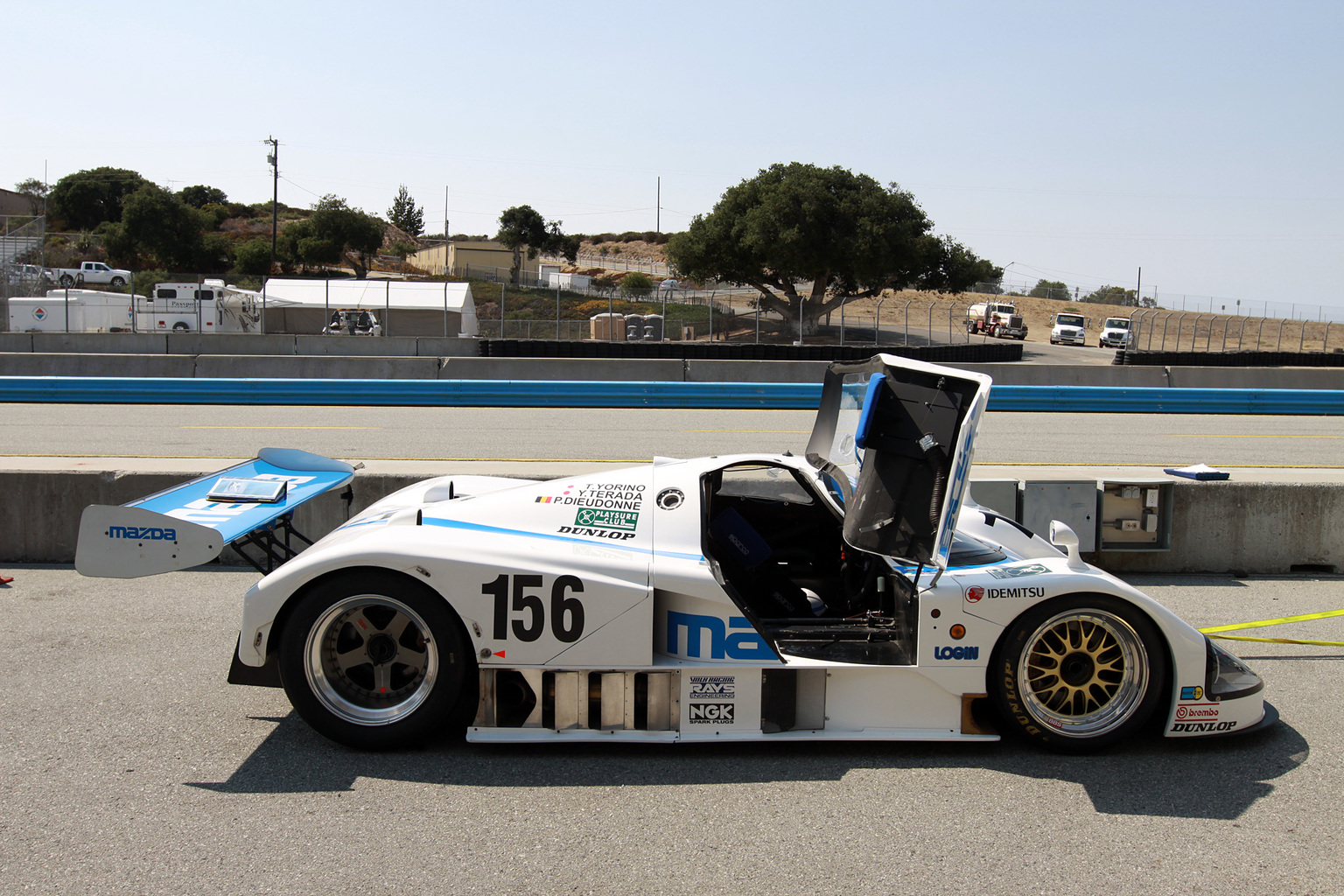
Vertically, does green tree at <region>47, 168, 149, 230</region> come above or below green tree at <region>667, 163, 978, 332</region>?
above

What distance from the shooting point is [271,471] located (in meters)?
5.25

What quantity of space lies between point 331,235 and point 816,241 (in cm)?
4373

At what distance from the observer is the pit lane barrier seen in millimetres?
5539

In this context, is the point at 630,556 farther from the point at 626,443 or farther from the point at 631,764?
the point at 626,443

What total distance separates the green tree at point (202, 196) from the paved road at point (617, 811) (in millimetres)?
118494

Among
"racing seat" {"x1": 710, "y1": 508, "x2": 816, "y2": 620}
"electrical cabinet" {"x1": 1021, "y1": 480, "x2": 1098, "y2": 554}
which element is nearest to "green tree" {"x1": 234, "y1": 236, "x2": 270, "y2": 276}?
"electrical cabinet" {"x1": 1021, "y1": 480, "x2": 1098, "y2": 554}

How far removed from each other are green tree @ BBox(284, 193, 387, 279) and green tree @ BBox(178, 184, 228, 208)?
4228 cm

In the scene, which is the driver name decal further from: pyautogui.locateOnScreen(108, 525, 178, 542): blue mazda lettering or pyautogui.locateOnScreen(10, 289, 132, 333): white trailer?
pyautogui.locateOnScreen(10, 289, 132, 333): white trailer

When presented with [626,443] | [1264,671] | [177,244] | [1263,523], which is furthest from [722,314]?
[177,244]

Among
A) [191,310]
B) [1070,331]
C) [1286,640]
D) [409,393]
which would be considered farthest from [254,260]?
[1286,640]

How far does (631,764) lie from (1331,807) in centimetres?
269

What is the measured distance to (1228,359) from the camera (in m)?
30.5

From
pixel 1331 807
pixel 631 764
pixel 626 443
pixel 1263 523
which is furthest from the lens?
pixel 626 443

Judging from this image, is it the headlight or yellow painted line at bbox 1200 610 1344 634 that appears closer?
the headlight
